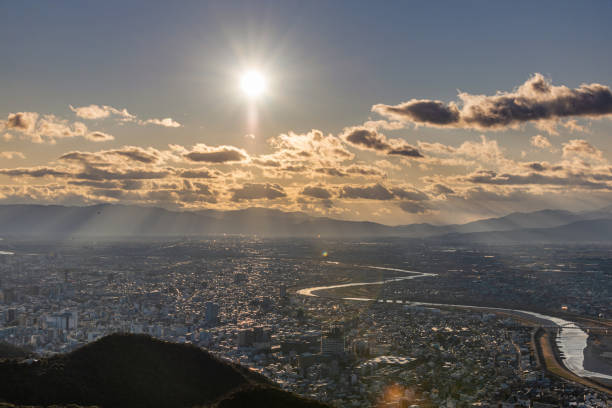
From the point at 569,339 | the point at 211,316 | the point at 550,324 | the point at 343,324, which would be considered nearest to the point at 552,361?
the point at 569,339

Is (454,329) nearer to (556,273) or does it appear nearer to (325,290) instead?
(325,290)

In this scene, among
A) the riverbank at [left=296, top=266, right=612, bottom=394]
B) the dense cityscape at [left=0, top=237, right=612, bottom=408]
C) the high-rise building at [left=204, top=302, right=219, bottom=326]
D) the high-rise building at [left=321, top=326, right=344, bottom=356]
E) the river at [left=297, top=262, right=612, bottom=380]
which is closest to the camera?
the dense cityscape at [left=0, top=237, right=612, bottom=408]

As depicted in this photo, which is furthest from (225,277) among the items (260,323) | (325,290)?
(260,323)

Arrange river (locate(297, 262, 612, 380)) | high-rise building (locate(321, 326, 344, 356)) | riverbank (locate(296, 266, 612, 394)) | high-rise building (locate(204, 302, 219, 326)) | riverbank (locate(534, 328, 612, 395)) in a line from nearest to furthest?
riverbank (locate(534, 328, 612, 395)), riverbank (locate(296, 266, 612, 394)), river (locate(297, 262, 612, 380)), high-rise building (locate(321, 326, 344, 356)), high-rise building (locate(204, 302, 219, 326))

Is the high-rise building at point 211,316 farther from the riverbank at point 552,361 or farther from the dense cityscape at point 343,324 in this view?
the riverbank at point 552,361

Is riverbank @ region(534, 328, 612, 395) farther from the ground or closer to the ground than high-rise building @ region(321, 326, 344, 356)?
closer to the ground

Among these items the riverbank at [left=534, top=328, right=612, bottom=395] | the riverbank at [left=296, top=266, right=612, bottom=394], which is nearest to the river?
the riverbank at [left=296, top=266, right=612, bottom=394]

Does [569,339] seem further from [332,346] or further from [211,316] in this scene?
[211,316]

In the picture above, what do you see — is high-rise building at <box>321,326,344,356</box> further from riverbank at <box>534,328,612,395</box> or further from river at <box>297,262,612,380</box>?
river at <box>297,262,612,380</box>

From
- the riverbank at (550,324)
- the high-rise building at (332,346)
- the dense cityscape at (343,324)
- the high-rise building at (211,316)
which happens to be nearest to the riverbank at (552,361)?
the riverbank at (550,324)
